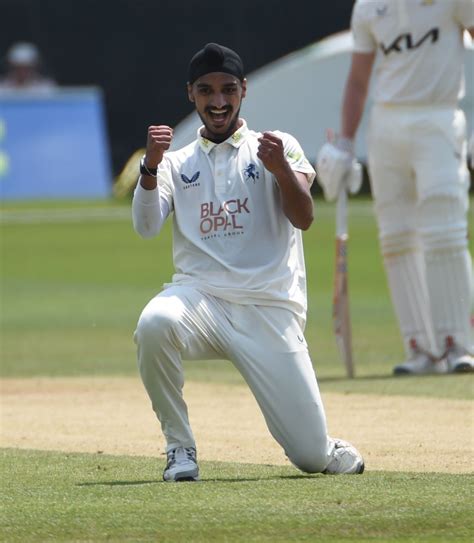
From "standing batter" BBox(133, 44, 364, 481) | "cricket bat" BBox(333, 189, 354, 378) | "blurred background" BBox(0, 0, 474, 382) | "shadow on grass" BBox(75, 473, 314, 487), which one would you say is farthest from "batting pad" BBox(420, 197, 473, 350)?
"blurred background" BBox(0, 0, 474, 382)

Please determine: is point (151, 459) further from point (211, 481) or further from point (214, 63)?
point (214, 63)

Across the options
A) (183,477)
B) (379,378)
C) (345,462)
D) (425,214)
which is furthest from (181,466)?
(425,214)

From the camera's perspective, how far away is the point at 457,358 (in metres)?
9.63

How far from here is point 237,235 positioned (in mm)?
6223

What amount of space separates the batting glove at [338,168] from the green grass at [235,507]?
3.71 meters

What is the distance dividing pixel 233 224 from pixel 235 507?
4.06 ft

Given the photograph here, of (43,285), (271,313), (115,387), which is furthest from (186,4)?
(271,313)

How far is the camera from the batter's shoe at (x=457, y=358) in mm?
9586

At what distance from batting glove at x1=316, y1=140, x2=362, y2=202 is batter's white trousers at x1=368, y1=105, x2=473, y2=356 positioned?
13 centimetres

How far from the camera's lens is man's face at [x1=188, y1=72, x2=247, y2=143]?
6.25m

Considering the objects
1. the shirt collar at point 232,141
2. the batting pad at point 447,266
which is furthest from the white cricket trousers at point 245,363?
the batting pad at point 447,266

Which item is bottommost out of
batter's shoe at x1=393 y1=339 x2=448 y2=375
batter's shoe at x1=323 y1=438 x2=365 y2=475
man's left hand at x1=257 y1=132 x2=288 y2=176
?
batter's shoe at x1=393 y1=339 x2=448 y2=375

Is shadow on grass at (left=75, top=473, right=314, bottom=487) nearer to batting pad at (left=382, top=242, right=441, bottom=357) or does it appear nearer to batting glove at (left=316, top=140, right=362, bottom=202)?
A: batting pad at (left=382, top=242, right=441, bottom=357)

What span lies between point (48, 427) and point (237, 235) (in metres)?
2.10
